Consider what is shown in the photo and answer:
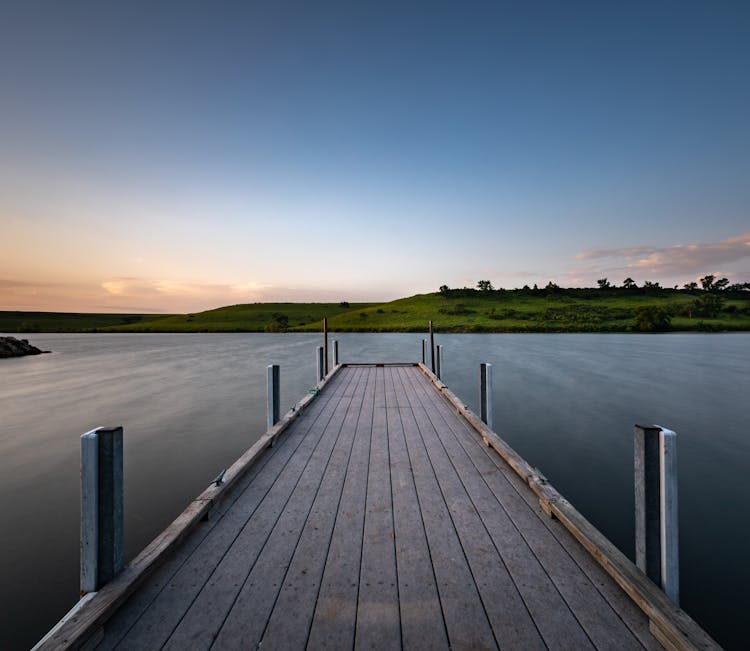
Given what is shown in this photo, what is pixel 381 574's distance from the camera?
250 cm

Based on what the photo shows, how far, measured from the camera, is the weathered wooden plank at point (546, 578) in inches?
79.8

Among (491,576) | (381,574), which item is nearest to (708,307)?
(491,576)

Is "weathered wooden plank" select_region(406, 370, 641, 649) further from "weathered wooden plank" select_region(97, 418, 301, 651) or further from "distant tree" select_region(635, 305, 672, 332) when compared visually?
"distant tree" select_region(635, 305, 672, 332)

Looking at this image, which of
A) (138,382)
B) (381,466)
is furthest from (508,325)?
(381,466)

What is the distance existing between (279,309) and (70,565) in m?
106

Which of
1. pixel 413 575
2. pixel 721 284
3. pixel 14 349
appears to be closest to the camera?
pixel 413 575

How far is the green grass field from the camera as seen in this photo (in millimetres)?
59625

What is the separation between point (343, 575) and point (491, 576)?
3.34 ft

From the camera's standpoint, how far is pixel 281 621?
2.10 meters

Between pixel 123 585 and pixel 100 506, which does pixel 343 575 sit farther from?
pixel 100 506

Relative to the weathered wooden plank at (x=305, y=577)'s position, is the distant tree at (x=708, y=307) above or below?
above

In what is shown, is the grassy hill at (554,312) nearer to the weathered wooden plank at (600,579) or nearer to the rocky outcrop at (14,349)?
the rocky outcrop at (14,349)

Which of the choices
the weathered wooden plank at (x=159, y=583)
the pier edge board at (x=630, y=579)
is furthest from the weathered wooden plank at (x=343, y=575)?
the pier edge board at (x=630, y=579)

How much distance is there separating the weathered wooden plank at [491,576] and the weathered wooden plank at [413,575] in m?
0.31
